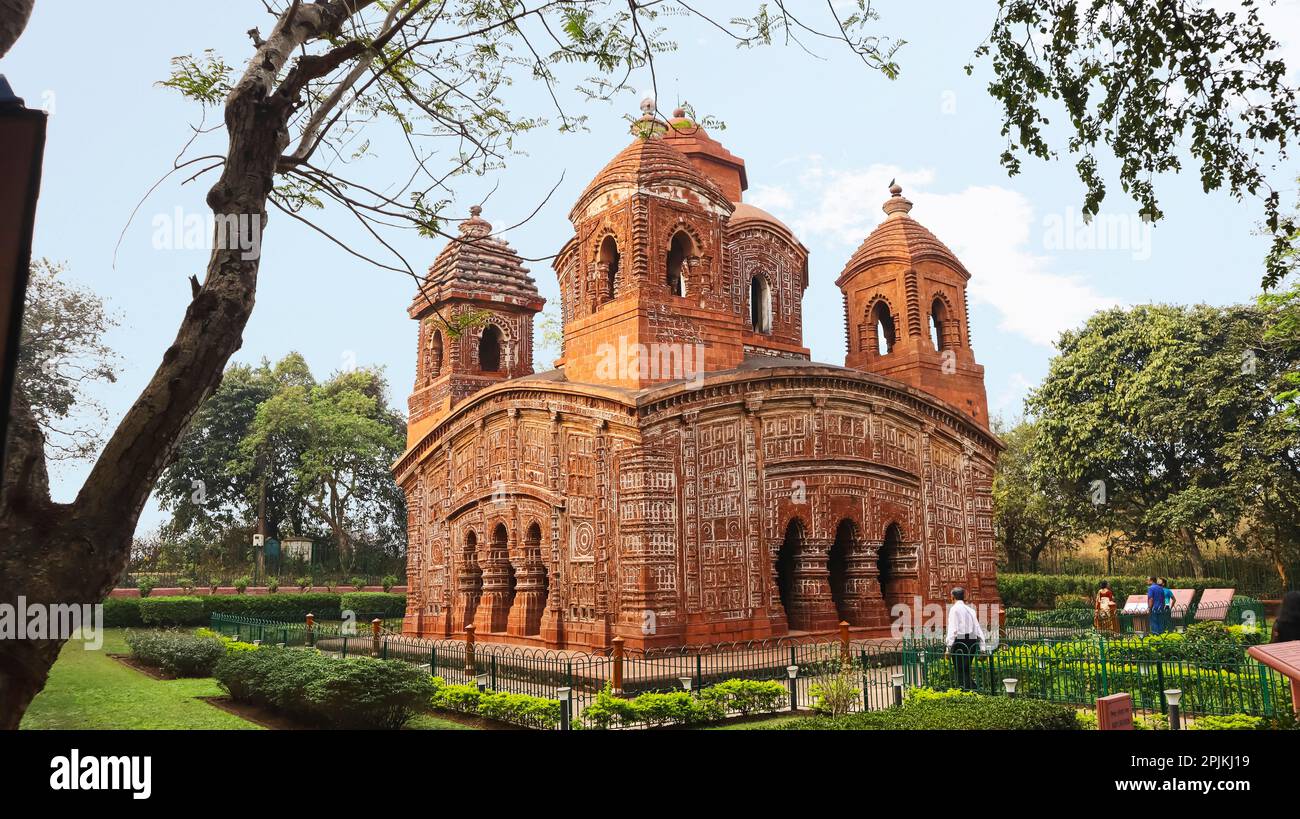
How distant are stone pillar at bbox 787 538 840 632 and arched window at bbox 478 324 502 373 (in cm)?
989

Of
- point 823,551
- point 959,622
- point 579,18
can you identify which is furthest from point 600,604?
point 579,18

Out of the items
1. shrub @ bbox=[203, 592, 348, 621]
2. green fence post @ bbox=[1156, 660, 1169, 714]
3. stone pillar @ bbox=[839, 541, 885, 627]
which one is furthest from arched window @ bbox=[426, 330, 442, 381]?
green fence post @ bbox=[1156, 660, 1169, 714]

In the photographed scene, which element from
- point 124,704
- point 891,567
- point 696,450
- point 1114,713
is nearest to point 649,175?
point 696,450

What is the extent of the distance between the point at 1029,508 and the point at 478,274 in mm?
21051

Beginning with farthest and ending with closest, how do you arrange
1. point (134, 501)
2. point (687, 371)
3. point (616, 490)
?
1. point (687, 371)
2. point (616, 490)
3. point (134, 501)

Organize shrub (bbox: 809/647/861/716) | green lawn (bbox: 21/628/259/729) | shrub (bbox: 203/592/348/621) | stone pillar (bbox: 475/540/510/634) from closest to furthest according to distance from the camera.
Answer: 1. shrub (bbox: 809/647/861/716)
2. green lawn (bbox: 21/628/259/729)
3. stone pillar (bbox: 475/540/510/634)
4. shrub (bbox: 203/592/348/621)

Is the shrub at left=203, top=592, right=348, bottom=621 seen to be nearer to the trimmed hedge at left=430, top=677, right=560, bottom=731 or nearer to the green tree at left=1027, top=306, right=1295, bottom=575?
the trimmed hedge at left=430, top=677, right=560, bottom=731

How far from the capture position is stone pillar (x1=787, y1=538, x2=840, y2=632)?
51.9 ft

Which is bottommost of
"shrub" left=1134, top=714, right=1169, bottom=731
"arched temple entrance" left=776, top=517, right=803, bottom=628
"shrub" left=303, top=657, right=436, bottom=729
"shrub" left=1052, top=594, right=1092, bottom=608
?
"shrub" left=1052, top=594, right=1092, bottom=608

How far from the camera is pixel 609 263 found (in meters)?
17.2

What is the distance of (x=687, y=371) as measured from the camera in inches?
631

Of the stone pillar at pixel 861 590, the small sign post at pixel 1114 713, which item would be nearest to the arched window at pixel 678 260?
the stone pillar at pixel 861 590
